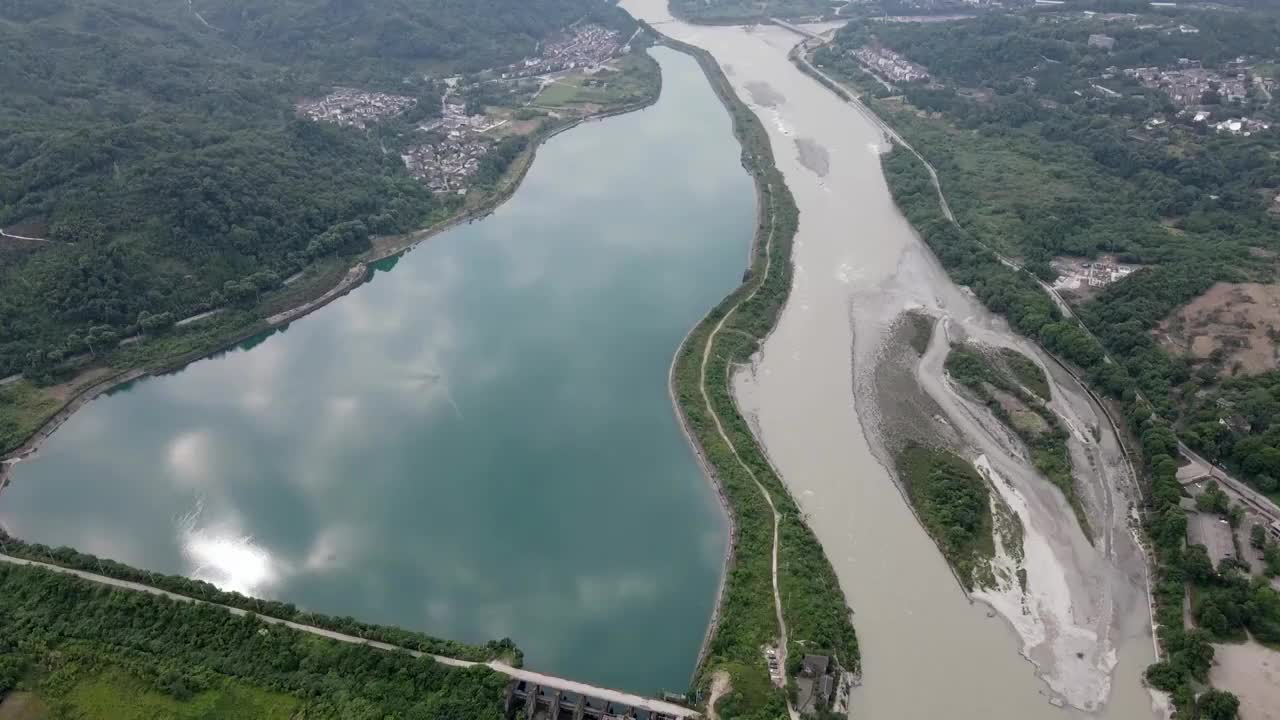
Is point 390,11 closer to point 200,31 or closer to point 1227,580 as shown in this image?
point 200,31

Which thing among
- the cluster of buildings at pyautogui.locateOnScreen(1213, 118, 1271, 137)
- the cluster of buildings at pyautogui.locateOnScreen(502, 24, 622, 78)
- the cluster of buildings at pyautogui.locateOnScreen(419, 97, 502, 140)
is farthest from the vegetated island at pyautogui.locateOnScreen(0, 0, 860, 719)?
the cluster of buildings at pyautogui.locateOnScreen(1213, 118, 1271, 137)

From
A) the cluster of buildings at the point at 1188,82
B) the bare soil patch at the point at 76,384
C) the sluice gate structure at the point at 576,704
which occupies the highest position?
the cluster of buildings at the point at 1188,82

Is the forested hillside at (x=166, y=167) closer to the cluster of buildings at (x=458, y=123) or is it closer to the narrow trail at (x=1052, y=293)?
the cluster of buildings at (x=458, y=123)

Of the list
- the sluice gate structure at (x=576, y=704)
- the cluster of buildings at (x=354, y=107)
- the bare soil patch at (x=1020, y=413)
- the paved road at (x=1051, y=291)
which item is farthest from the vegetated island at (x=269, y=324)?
the bare soil patch at (x=1020, y=413)

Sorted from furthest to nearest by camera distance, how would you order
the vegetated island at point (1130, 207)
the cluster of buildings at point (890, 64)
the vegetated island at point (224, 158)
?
1. the cluster of buildings at point (890, 64)
2. the vegetated island at point (224, 158)
3. the vegetated island at point (1130, 207)

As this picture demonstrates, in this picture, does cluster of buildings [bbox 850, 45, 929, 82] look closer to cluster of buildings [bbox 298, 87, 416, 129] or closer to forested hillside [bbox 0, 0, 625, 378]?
forested hillside [bbox 0, 0, 625, 378]

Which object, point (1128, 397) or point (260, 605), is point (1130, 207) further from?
point (260, 605)

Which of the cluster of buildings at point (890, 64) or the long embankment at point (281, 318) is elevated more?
the cluster of buildings at point (890, 64)
